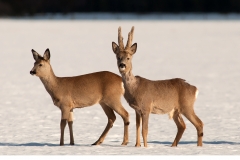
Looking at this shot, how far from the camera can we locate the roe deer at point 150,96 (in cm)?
782

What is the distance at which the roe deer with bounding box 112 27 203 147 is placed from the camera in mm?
7816

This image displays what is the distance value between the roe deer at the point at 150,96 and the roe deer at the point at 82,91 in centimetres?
35

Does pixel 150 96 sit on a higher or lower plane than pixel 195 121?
higher

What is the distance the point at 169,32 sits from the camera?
37.7 meters

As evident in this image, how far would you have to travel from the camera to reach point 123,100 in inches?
547
